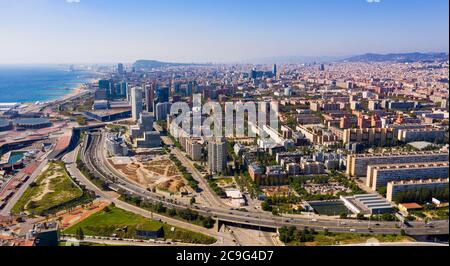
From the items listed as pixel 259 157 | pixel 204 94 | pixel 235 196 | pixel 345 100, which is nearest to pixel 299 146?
pixel 259 157

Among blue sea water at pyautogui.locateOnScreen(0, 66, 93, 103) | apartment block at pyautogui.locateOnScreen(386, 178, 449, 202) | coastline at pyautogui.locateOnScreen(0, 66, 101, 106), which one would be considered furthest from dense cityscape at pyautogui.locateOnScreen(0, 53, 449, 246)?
blue sea water at pyautogui.locateOnScreen(0, 66, 93, 103)

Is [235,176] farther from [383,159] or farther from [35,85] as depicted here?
[35,85]

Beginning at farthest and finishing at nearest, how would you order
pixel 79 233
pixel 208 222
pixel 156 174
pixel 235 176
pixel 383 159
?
1. pixel 156 174
2. pixel 235 176
3. pixel 383 159
4. pixel 208 222
5. pixel 79 233

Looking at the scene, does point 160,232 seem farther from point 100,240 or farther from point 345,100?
point 345,100

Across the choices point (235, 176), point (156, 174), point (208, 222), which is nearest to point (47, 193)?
point (156, 174)

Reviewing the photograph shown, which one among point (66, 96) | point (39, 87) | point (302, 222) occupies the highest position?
point (39, 87)

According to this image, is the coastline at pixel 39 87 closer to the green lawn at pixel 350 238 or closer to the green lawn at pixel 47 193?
the green lawn at pixel 47 193
